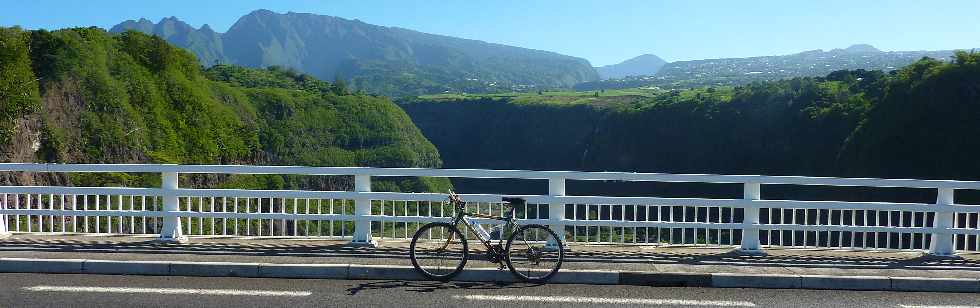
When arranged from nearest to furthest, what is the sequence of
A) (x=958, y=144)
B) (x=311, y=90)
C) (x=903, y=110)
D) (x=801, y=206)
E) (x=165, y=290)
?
(x=165, y=290) < (x=801, y=206) < (x=958, y=144) < (x=903, y=110) < (x=311, y=90)

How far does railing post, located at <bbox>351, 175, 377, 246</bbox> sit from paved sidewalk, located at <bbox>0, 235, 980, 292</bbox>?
5.9 inches

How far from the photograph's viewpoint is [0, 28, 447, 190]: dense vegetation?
139 feet

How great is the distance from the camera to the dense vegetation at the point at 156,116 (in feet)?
139

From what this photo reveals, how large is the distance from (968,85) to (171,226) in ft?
161

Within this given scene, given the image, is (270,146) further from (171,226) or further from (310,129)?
(171,226)

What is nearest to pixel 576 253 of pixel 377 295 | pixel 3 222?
pixel 377 295

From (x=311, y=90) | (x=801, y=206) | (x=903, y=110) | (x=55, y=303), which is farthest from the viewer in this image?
(x=311, y=90)

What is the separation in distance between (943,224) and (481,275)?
4857 mm

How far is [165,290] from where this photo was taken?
685 centimetres

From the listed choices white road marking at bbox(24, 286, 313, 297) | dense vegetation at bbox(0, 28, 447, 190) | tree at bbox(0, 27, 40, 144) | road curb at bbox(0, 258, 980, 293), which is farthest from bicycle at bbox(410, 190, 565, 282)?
tree at bbox(0, 27, 40, 144)

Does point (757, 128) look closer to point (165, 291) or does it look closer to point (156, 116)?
point (156, 116)

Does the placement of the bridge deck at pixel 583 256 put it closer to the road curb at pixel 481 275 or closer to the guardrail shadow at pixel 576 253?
the guardrail shadow at pixel 576 253

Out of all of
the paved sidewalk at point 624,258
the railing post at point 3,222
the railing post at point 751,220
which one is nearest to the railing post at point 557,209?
the paved sidewalk at point 624,258

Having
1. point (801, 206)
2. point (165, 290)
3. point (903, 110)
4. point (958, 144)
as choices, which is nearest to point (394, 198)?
point (165, 290)
